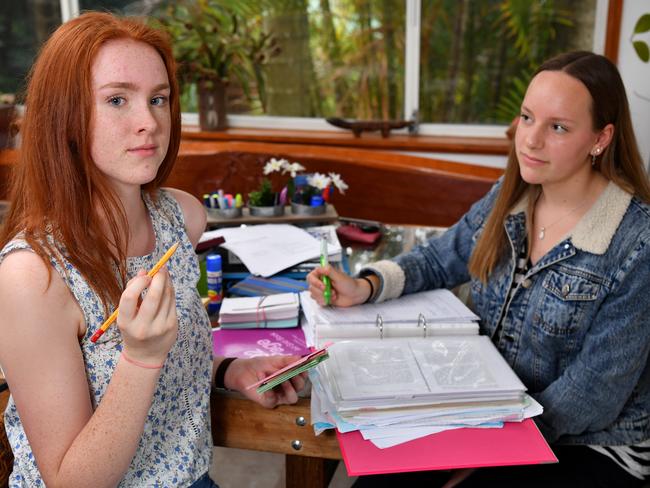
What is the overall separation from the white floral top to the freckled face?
2.46 ft

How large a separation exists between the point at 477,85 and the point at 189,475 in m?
2.73

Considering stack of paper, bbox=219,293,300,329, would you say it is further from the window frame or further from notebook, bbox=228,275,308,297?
the window frame

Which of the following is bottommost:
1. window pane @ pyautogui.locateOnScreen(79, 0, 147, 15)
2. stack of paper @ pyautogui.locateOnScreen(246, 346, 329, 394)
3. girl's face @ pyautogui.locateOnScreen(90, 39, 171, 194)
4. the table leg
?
the table leg

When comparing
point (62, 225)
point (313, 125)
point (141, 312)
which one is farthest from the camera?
point (313, 125)

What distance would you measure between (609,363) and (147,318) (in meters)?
0.90

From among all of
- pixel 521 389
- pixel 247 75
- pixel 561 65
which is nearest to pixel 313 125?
pixel 247 75

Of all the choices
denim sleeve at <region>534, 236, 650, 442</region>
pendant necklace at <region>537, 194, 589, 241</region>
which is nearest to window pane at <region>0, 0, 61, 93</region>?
pendant necklace at <region>537, 194, 589, 241</region>

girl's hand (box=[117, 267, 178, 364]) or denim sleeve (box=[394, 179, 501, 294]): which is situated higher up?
girl's hand (box=[117, 267, 178, 364])

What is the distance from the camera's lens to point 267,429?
3.89 ft

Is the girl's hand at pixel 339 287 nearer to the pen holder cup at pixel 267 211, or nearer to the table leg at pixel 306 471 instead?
the table leg at pixel 306 471

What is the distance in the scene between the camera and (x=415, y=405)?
1.11 meters

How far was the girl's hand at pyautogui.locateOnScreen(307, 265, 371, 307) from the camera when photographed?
1497 millimetres

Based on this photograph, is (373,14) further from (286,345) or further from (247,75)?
(286,345)

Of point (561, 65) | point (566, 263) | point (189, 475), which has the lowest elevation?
point (189, 475)
